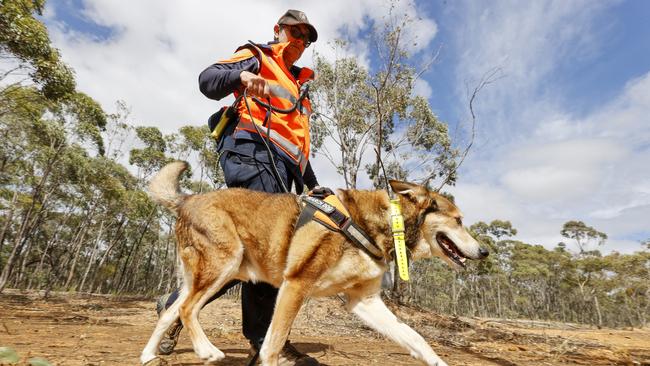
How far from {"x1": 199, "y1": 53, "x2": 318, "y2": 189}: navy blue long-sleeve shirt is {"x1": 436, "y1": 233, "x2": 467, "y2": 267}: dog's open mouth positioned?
5.30ft

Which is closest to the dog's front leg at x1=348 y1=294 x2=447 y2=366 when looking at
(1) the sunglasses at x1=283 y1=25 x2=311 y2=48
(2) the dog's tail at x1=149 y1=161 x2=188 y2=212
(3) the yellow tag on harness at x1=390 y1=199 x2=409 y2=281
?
(3) the yellow tag on harness at x1=390 y1=199 x2=409 y2=281

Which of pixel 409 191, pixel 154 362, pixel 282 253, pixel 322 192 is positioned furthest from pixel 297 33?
pixel 154 362

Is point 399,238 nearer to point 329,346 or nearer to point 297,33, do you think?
point 297,33

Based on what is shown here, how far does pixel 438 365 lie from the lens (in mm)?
2393

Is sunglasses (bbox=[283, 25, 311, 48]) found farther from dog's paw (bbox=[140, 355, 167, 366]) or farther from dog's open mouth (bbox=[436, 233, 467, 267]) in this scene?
dog's paw (bbox=[140, 355, 167, 366])

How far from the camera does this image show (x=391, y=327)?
2688 mm

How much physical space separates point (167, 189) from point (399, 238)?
2166 millimetres

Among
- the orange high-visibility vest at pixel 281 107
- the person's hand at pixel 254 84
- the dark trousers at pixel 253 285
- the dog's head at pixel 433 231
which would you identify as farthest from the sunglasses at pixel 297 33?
the dog's head at pixel 433 231

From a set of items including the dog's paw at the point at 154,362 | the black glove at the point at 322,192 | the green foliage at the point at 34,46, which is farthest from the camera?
the green foliage at the point at 34,46

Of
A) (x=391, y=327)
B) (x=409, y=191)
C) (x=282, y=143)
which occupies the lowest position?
(x=391, y=327)

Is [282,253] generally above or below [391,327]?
above

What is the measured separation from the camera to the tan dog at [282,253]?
255cm

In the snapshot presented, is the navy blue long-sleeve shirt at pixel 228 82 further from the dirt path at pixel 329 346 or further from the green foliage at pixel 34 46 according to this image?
the green foliage at pixel 34 46

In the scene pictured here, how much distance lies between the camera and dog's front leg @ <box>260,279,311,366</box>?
2.41 meters
